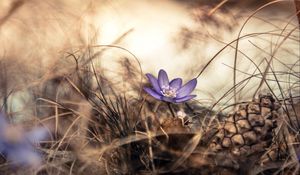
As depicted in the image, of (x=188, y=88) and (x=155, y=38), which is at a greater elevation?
(x=155, y=38)

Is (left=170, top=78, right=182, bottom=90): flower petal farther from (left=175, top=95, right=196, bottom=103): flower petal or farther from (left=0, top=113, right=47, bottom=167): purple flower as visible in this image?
(left=0, top=113, right=47, bottom=167): purple flower

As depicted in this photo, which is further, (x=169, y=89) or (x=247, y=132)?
(x=169, y=89)

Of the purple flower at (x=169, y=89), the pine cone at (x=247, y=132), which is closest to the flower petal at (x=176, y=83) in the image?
the purple flower at (x=169, y=89)

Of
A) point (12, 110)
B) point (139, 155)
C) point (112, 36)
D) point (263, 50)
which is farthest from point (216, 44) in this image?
point (12, 110)

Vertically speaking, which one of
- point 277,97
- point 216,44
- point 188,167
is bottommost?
point 188,167

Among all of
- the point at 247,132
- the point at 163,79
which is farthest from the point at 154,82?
the point at 247,132

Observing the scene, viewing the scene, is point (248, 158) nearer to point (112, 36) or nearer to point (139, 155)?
point (139, 155)

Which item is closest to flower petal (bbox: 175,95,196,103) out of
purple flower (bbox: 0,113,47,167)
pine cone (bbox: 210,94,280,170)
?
pine cone (bbox: 210,94,280,170)

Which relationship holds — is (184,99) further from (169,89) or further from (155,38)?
(155,38)
